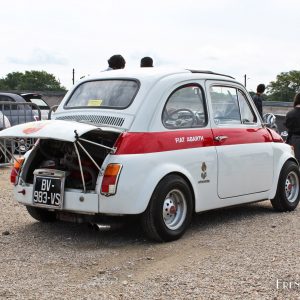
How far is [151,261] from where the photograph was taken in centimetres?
539

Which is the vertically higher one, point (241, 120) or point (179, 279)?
point (241, 120)

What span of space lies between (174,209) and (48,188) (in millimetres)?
1344

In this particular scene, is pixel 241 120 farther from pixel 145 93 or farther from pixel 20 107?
pixel 20 107

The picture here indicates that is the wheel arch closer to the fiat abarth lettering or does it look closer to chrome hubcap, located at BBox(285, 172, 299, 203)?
the fiat abarth lettering

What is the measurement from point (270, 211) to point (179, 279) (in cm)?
347

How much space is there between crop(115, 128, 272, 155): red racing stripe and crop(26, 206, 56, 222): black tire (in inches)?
63.0

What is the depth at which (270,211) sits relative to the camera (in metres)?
7.98

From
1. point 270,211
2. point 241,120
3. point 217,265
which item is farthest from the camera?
point 270,211

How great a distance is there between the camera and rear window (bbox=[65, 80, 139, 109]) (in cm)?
644

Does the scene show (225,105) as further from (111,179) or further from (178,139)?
(111,179)

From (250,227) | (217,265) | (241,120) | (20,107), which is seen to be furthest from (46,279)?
(20,107)

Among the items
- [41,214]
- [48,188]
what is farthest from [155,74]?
[41,214]

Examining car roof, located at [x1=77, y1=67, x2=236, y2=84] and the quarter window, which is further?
the quarter window

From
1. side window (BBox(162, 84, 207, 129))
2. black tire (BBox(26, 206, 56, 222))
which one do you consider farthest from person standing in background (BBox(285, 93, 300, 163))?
black tire (BBox(26, 206, 56, 222))
